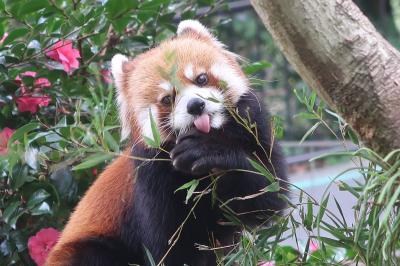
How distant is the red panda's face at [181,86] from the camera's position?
2.37 meters

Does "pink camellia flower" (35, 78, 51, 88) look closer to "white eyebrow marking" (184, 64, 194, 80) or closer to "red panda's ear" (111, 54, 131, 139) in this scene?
"red panda's ear" (111, 54, 131, 139)

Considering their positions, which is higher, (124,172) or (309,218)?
(124,172)

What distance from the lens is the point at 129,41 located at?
311cm

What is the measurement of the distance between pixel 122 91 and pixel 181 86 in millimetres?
566

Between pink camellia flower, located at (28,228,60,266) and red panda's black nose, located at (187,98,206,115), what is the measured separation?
2.70ft

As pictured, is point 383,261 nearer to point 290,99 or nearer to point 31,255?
point 31,255

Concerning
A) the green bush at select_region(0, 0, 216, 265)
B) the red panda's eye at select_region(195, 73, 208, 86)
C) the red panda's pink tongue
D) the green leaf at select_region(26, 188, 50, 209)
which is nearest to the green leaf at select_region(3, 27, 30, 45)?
the green bush at select_region(0, 0, 216, 265)

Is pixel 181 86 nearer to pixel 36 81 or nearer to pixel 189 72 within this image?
pixel 189 72

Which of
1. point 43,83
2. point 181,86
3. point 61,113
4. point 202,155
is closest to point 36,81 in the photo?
point 43,83

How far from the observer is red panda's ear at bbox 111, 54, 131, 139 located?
8.99 feet

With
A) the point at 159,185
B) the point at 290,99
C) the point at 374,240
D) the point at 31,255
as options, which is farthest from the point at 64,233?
the point at 290,99

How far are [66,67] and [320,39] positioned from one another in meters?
1.36

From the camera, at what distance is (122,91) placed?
284 cm

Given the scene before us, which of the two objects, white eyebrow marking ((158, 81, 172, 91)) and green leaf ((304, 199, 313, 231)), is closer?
green leaf ((304, 199, 313, 231))
